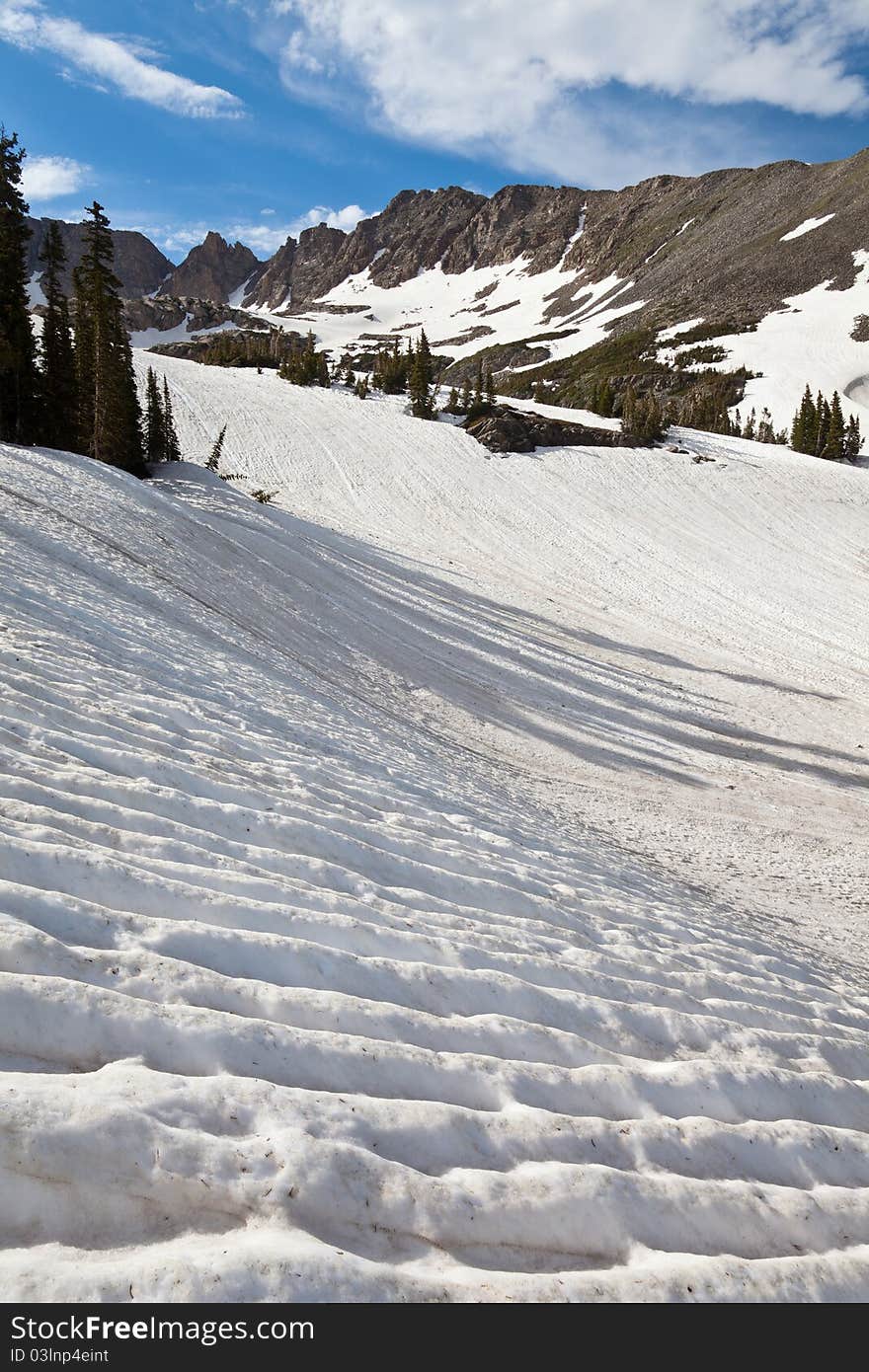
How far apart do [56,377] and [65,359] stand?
1.48 metres

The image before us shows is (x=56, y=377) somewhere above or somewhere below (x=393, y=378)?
below

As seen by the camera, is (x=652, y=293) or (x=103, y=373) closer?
(x=103, y=373)

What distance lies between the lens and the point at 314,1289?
2.21 metres

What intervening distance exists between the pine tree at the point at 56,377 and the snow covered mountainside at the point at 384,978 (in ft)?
54.8

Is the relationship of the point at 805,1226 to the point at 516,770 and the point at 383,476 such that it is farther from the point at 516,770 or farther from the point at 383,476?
the point at 383,476

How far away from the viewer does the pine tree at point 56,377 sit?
2756cm

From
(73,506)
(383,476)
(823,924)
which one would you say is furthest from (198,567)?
(383,476)

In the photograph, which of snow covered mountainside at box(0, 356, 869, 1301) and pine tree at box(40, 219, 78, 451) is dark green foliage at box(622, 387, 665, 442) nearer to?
pine tree at box(40, 219, 78, 451)

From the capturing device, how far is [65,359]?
95.8 ft

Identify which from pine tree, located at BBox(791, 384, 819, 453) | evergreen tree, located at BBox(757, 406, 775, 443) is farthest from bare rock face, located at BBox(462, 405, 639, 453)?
evergreen tree, located at BBox(757, 406, 775, 443)

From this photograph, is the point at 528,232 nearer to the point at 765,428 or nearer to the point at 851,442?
the point at 765,428

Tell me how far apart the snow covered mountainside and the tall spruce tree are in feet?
51.4

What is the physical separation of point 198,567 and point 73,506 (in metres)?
2.68

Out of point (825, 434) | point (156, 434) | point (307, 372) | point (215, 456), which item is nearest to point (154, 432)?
point (156, 434)
